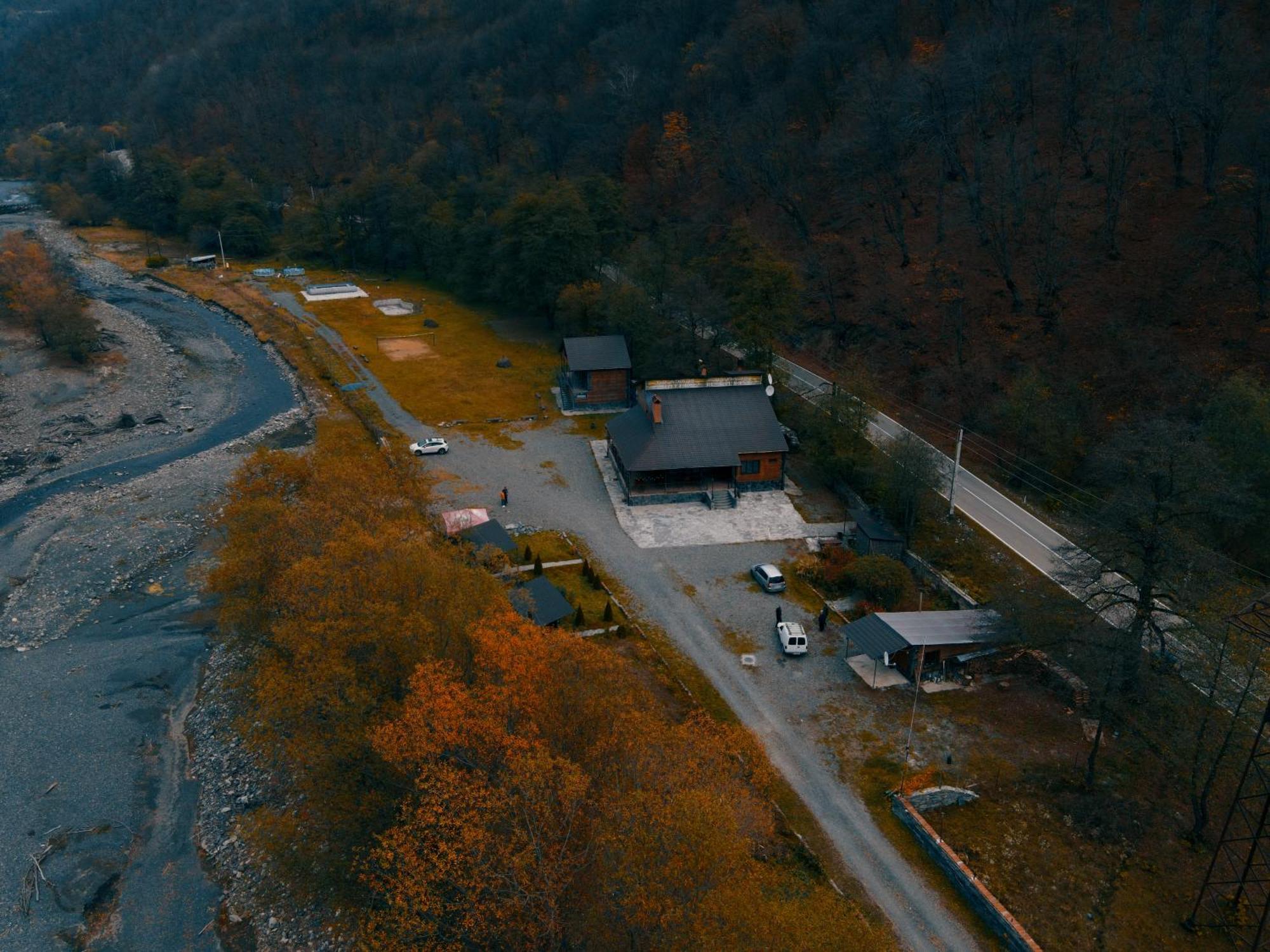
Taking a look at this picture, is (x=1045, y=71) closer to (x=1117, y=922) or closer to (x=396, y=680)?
(x=1117, y=922)

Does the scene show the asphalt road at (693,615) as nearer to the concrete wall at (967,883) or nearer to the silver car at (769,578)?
the concrete wall at (967,883)

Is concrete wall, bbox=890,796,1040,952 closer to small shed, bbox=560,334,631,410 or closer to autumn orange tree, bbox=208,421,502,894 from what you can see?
autumn orange tree, bbox=208,421,502,894

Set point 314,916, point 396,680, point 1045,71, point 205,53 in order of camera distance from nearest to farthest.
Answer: point 396,680, point 314,916, point 1045,71, point 205,53

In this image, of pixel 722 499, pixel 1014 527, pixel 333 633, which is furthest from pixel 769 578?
pixel 333 633

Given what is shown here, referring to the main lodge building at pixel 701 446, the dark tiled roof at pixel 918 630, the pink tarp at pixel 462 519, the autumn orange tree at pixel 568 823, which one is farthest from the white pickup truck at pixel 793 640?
the pink tarp at pixel 462 519

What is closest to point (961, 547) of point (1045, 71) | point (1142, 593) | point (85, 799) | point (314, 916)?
point (1142, 593)

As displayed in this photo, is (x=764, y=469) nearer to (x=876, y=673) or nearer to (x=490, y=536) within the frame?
(x=490, y=536)
